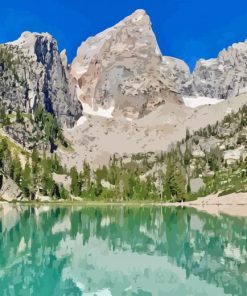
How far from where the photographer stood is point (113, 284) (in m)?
37.5

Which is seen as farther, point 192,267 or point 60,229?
point 60,229

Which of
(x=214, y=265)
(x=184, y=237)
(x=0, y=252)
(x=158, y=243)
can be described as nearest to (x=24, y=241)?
(x=0, y=252)

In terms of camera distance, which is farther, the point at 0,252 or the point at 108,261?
the point at 0,252

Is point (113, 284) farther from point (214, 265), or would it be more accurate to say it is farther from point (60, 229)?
point (60, 229)

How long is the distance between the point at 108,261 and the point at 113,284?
10702 mm

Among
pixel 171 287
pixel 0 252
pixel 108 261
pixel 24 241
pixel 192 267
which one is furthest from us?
pixel 24 241

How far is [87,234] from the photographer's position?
73.7m

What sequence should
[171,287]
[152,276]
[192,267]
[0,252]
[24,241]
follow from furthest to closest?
[24,241] → [0,252] → [192,267] → [152,276] → [171,287]

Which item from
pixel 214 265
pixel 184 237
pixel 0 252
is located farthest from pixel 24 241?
pixel 214 265

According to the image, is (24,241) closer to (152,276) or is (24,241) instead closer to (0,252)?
(0,252)

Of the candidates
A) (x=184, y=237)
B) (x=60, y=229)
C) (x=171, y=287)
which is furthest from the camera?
(x=60, y=229)

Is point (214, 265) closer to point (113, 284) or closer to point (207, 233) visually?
point (113, 284)

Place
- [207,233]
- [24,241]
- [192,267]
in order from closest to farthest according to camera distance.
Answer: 1. [192,267]
2. [24,241]
3. [207,233]

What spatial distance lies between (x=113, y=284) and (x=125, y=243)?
81.2ft
